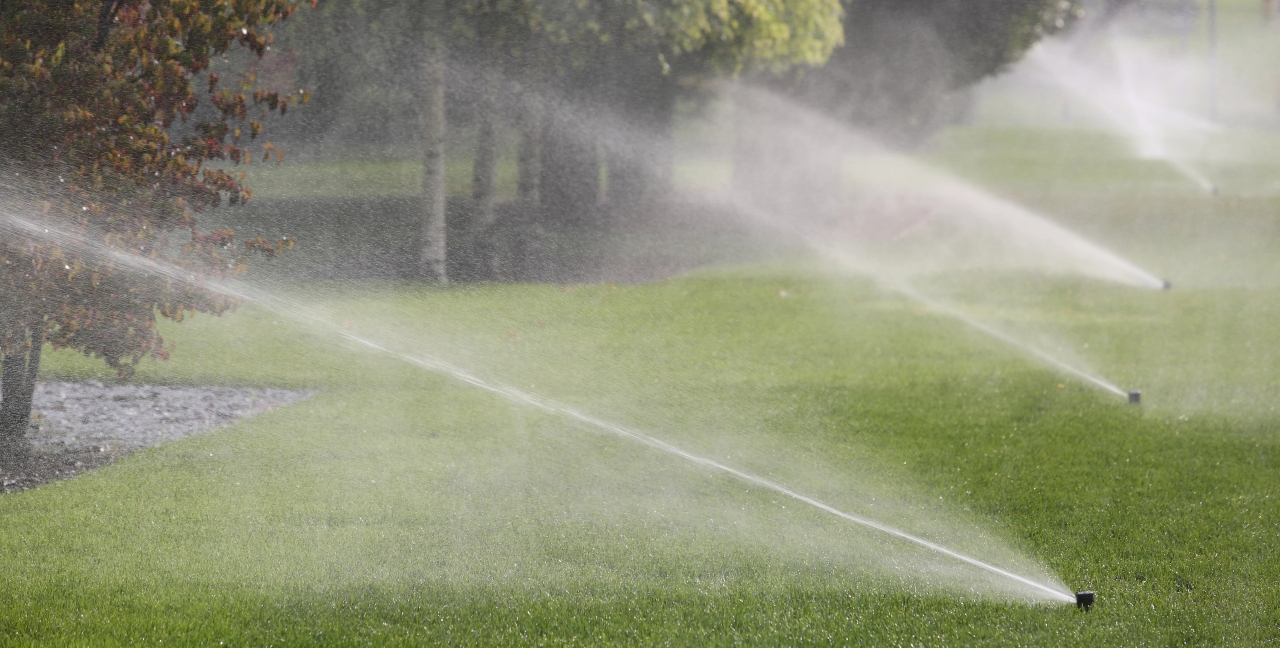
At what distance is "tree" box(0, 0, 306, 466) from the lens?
589 cm

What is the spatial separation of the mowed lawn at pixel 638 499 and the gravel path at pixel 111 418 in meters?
0.22

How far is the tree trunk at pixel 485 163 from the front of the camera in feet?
41.7

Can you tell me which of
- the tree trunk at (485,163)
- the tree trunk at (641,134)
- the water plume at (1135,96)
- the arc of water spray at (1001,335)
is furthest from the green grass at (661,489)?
the water plume at (1135,96)

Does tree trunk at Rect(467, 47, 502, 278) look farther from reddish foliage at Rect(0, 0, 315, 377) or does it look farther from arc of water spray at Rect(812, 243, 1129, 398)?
reddish foliage at Rect(0, 0, 315, 377)

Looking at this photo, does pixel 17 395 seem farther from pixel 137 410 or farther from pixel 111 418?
pixel 137 410

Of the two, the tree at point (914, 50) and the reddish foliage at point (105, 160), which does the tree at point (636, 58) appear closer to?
the tree at point (914, 50)

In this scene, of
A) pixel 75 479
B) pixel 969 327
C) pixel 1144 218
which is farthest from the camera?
pixel 1144 218

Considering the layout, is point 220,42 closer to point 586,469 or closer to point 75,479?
point 75,479

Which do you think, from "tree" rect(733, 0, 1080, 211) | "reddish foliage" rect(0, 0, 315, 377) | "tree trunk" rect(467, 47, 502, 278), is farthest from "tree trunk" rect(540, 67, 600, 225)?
"reddish foliage" rect(0, 0, 315, 377)

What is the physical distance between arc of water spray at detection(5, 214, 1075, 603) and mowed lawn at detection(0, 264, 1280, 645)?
102mm

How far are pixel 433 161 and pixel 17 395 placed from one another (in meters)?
5.87

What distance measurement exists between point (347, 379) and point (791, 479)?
363cm

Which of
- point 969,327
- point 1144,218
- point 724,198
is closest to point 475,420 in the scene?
point 969,327

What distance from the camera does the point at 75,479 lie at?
584cm
